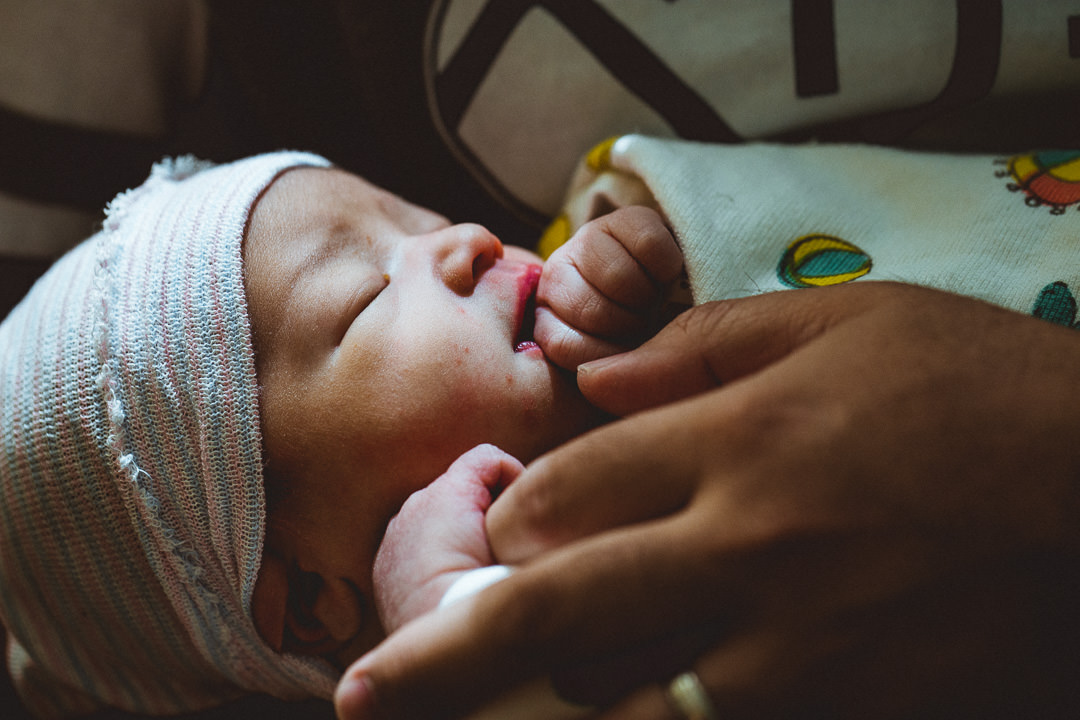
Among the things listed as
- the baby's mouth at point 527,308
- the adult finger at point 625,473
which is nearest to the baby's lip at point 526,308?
the baby's mouth at point 527,308

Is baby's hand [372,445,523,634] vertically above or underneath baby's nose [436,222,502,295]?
underneath

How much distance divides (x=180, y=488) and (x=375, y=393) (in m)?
0.29

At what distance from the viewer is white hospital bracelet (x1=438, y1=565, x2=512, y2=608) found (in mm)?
538

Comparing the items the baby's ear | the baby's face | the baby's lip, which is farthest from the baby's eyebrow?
the baby's ear

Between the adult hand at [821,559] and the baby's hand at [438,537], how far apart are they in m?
0.09

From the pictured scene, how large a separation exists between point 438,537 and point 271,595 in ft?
1.17

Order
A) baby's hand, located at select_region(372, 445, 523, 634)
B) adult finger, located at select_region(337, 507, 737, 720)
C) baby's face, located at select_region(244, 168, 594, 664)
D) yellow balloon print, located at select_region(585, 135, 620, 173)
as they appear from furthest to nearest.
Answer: yellow balloon print, located at select_region(585, 135, 620, 173), baby's face, located at select_region(244, 168, 594, 664), baby's hand, located at select_region(372, 445, 523, 634), adult finger, located at select_region(337, 507, 737, 720)

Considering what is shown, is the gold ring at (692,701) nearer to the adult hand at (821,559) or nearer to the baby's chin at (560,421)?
the adult hand at (821,559)

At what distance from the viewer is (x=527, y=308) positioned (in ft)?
2.85

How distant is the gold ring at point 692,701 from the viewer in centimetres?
48

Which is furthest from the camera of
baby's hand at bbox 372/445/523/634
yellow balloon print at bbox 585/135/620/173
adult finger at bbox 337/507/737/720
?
yellow balloon print at bbox 585/135/620/173

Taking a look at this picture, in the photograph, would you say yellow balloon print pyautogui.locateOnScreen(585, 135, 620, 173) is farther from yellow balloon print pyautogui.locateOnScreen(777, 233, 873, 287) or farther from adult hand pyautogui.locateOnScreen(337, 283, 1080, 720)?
adult hand pyautogui.locateOnScreen(337, 283, 1080, 720)

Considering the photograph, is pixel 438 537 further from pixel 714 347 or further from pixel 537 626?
pixel 714 347

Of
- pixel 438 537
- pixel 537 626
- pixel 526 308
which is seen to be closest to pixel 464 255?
pixel 526 308
